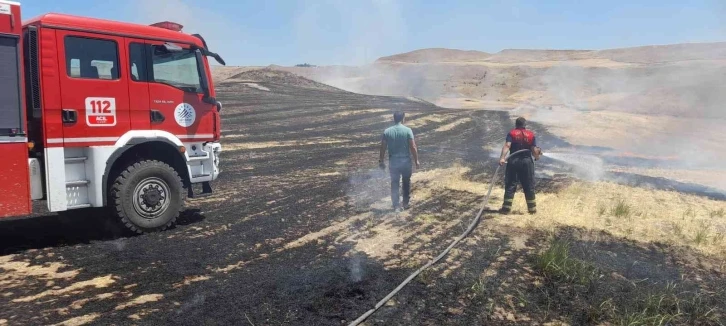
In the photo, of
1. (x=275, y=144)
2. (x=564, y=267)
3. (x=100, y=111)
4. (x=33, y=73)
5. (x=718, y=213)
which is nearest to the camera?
(x=564, y=267)

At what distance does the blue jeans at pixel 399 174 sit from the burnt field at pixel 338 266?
0.45 metres

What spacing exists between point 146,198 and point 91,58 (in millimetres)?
2022

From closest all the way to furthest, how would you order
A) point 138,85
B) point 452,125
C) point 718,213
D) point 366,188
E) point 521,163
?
1. point 138,85
2. point 521,163
3. point 718,213
4. point 366,188
5. point 452,125

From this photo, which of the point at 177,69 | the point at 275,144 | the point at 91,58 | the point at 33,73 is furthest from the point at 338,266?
the point at 275,144

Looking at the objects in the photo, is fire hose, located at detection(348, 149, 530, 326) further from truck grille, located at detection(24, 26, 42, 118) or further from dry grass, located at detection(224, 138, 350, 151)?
dry grass, located at detection(224, 138, 350, 151)

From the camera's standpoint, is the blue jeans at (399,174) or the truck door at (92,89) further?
the blue jeans at (399,174)

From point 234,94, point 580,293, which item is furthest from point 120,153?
point 234,94

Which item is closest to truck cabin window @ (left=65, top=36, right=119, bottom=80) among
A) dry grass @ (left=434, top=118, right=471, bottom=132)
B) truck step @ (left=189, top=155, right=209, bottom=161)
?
truck step @ (left=189, top=155, right=209, bottom=161)

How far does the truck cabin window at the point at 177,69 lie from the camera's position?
23.2 ft

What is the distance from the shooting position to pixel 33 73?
6055 mm

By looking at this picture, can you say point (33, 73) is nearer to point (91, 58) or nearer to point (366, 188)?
point (91, 58)

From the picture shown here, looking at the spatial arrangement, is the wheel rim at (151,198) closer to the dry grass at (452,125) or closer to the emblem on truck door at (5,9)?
the emblem on truck door at (5,9)

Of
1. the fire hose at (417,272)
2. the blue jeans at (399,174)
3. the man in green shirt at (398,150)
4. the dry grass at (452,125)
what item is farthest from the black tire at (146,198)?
the dry grass at (452,125)

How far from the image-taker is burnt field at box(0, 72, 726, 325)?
15.7 ft
